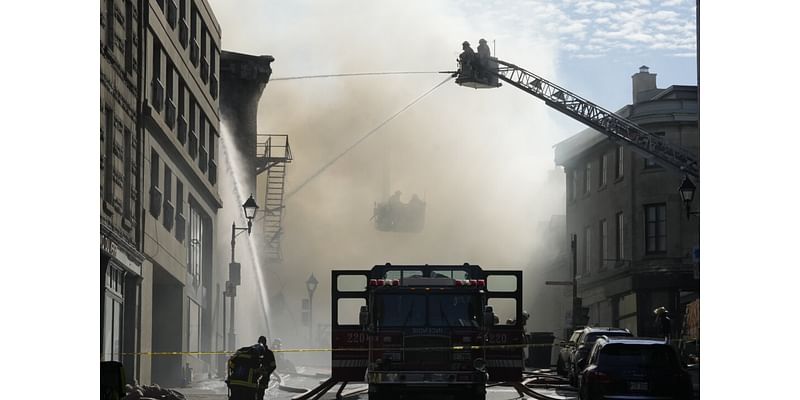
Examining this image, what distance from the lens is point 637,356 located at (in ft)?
78.1

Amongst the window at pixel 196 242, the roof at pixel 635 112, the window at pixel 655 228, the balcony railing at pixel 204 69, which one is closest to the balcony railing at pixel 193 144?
the window at pixel 196 242

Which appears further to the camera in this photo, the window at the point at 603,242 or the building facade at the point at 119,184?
the window at the point at 603,242

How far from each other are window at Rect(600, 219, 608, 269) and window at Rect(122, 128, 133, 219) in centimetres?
1882

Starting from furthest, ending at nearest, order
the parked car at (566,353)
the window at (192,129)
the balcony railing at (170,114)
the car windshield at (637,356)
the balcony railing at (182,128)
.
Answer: the window at (192,129) < the balcony railing at (182,128) < the balcony railing at (170,114) < the parked car at (566,353) < the car windshield at (637,356)

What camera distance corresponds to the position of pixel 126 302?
31828 millimetres

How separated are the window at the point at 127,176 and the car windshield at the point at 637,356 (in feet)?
40.0

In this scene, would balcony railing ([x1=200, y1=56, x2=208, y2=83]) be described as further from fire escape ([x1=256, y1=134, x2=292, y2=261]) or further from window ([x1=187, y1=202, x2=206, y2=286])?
window ([x1=187, y1=202, x2=206, y2=286])

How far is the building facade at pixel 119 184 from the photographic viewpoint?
2925cm

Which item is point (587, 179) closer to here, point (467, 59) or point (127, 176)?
point (467, 59)

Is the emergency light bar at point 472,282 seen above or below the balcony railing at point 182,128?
below

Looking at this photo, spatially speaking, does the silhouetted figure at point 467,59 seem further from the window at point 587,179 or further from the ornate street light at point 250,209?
the window at point 587,179

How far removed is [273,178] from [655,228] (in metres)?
13.3

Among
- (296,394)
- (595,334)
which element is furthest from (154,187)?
(595,334)
